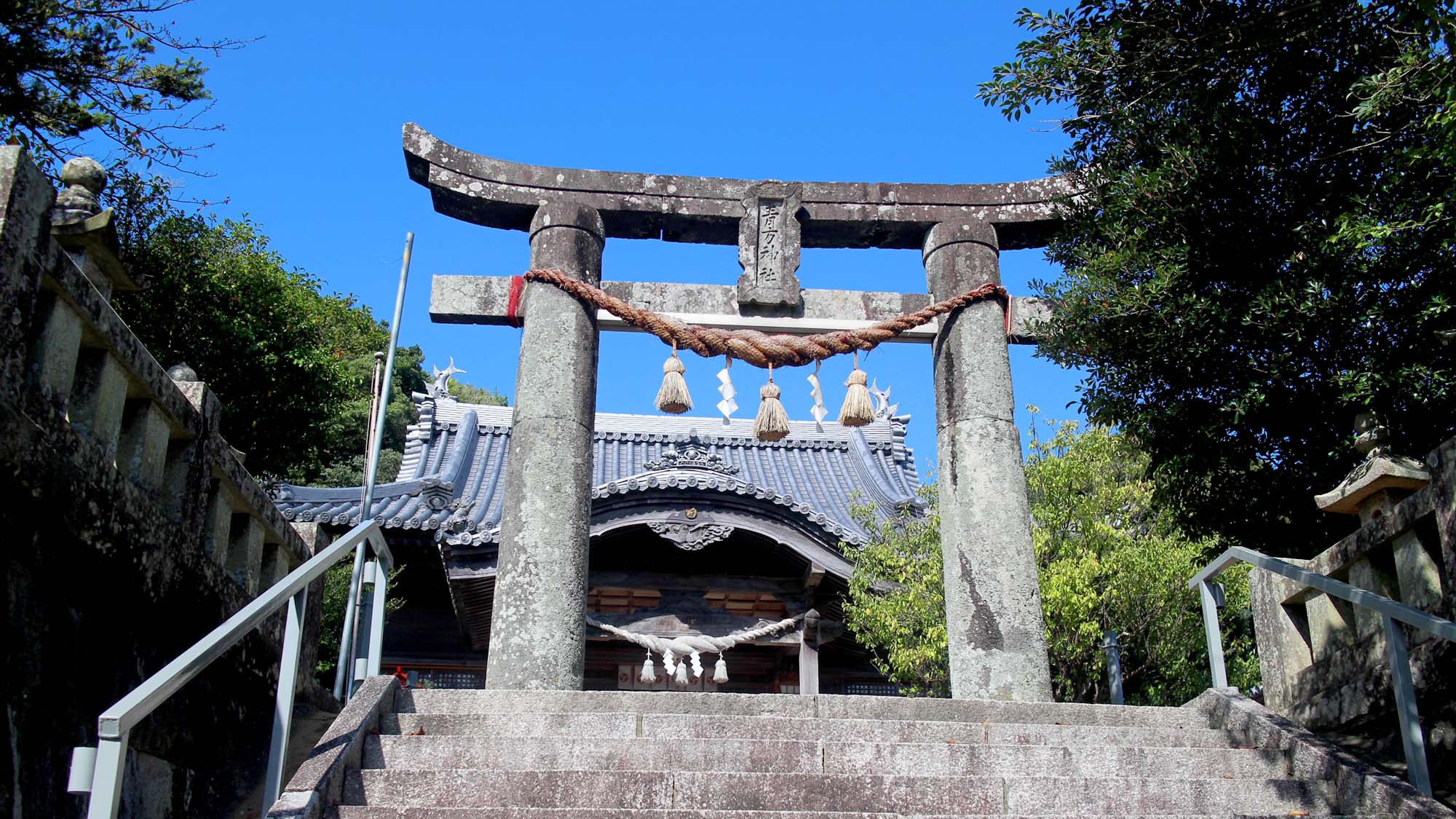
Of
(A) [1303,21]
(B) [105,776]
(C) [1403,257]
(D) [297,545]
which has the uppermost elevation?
(A) [1303,21]

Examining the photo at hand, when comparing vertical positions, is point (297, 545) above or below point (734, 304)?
below

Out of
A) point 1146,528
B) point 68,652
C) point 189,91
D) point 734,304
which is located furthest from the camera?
point 1146,528

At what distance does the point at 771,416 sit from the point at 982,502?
173 centimetres

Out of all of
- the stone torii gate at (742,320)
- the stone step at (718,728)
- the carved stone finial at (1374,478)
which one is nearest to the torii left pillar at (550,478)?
the stone torii gate at (742,320)

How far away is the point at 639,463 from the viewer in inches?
762

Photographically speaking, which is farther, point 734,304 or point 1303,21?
point 734,304

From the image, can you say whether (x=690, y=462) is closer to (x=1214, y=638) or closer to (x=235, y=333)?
(x=235, y=333)

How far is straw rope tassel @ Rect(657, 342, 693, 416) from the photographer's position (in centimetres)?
934

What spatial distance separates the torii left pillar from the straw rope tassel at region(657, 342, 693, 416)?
55 cm

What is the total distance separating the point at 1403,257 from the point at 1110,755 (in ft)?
9.39

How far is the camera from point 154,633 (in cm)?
531

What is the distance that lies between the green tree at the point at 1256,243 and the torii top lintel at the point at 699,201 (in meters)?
2.00

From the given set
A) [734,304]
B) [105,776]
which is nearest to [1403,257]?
[734,304]

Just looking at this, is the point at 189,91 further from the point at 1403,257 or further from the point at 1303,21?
the point at 1403,257
